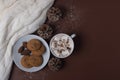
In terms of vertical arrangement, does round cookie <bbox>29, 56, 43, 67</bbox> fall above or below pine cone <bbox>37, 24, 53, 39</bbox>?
below

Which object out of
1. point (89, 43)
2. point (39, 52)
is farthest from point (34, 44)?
point (89, 43)

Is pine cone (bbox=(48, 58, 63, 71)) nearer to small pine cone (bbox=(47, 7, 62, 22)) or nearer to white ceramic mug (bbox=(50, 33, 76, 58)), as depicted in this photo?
white ceramic mug (bbox=(50, 33, 76, 58))

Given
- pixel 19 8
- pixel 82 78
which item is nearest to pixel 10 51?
pixel 19 8

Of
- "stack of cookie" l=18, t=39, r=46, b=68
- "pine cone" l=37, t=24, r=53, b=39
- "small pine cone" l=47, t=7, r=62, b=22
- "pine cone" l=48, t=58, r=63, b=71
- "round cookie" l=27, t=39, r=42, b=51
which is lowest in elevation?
"pine cone" l=48, t=58, r=63, b=71

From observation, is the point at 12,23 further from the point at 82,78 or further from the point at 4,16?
the point at 82,78

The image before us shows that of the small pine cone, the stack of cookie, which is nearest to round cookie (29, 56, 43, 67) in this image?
the stack of cookie

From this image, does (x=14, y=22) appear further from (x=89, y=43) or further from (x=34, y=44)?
(x=89, y=43)
